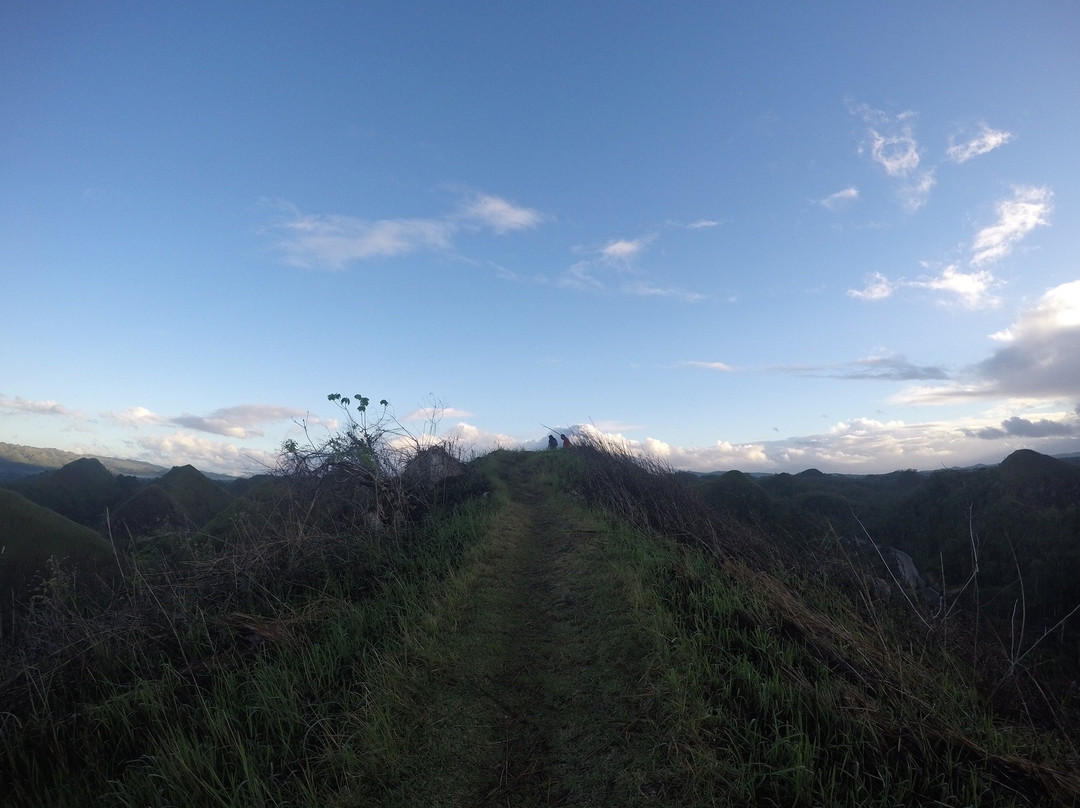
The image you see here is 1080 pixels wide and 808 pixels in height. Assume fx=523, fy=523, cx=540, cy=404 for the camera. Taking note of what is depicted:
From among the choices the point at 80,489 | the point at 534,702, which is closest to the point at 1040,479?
the point at 534,702

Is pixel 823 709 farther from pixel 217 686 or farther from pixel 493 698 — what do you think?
pixel 217 686

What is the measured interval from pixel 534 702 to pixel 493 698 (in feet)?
1.11

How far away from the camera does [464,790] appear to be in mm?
3191

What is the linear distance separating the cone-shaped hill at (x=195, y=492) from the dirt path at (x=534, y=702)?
1829 centimetres

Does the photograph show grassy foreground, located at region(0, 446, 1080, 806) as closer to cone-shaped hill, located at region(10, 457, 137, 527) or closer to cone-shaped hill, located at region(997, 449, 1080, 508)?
cone-shaped hill, located at region(997, 449, 1080, 508)

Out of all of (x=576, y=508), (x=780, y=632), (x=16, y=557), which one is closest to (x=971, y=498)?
(x=576, y=508)

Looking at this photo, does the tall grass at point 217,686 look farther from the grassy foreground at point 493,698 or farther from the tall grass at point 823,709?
the tall grass at point 823,709

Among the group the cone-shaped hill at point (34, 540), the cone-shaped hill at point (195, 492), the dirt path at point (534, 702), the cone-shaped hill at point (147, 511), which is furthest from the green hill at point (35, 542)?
the dirt path at point (534, 702)

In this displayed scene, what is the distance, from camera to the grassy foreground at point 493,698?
9.81ft

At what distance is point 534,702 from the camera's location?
4230 mm

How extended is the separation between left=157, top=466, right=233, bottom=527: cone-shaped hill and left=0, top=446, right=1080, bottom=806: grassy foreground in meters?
17.0

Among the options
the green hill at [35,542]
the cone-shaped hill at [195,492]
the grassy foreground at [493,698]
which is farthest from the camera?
the cone-shaped hill at [195,492]

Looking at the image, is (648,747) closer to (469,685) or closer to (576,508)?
(469,685)

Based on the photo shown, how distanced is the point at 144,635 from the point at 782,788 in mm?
5575
